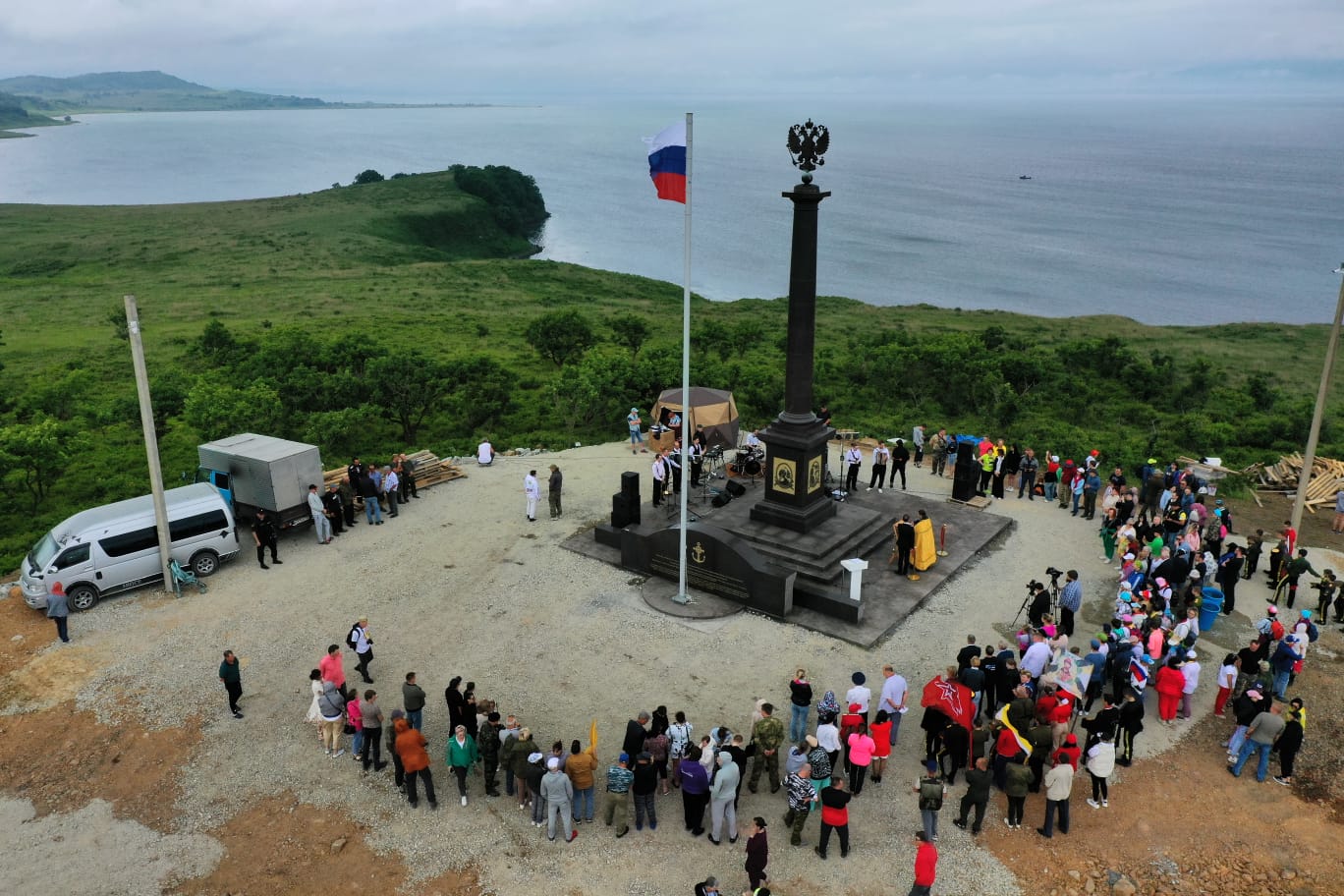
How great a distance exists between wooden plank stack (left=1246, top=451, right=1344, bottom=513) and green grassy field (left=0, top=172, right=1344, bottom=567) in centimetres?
257

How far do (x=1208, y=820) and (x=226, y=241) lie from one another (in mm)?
86541

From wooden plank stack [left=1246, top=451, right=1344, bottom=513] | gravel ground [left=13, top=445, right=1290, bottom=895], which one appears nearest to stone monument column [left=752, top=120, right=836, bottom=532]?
gravel ground [left=13, top=445, right=1290, bottom=895]

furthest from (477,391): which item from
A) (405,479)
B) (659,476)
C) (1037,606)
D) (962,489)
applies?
(1037,606)

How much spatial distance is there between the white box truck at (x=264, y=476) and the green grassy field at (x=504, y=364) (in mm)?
5166

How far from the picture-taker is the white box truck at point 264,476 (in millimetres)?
20000

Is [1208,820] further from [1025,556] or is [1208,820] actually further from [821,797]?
[1025,556]

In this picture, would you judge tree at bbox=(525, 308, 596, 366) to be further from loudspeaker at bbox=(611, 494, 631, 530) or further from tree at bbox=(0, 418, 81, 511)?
loudspeaker at bbox=(611, 494, 631, 530)

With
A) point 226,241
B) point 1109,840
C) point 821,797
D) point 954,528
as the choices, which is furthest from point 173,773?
point 226,241

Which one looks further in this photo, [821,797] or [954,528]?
[954,528]

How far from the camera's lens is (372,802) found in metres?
12.2

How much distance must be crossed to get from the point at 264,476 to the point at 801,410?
12.1 metres

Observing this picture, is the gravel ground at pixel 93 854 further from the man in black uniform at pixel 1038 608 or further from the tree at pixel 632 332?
the tree at pixel 632 332

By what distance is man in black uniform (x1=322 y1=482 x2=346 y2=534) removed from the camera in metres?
20.5

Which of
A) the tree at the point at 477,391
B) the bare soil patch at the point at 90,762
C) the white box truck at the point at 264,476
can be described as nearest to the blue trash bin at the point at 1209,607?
the bare soil patch at the point at 90,762
